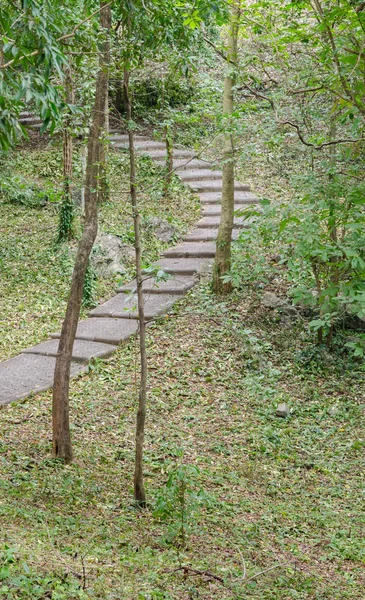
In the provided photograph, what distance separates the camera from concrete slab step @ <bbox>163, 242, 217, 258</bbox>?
1085 cm

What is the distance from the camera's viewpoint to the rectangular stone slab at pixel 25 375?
23.7 ft

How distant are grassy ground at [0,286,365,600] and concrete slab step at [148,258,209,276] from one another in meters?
0.53

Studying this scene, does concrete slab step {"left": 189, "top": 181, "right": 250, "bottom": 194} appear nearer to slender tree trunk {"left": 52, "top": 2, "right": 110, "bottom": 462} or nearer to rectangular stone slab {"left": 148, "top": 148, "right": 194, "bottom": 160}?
rectangular stone slab {"left": 148, "top": 148, "right": 194, "bottom": 160}

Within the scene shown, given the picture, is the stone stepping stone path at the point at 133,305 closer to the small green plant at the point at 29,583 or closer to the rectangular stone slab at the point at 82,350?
the rectangular stone slab at the point at 82,350

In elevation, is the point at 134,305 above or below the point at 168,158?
below

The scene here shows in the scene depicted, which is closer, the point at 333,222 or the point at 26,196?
the point at 333,222

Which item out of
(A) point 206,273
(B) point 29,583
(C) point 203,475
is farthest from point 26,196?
(B) point 29,583

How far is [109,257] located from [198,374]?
330cm

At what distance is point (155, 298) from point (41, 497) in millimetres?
4993

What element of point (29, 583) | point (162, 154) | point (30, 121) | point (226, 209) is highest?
point (30, 121)

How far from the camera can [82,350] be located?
328 inches

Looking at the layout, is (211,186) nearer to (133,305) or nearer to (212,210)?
(212,210)

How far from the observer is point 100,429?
6.80 metres

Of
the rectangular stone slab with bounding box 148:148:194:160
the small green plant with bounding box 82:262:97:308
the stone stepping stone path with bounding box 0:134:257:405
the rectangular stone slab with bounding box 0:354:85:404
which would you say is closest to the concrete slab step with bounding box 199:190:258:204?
the stone stepping stone path with bounding box 0:134:257:405
